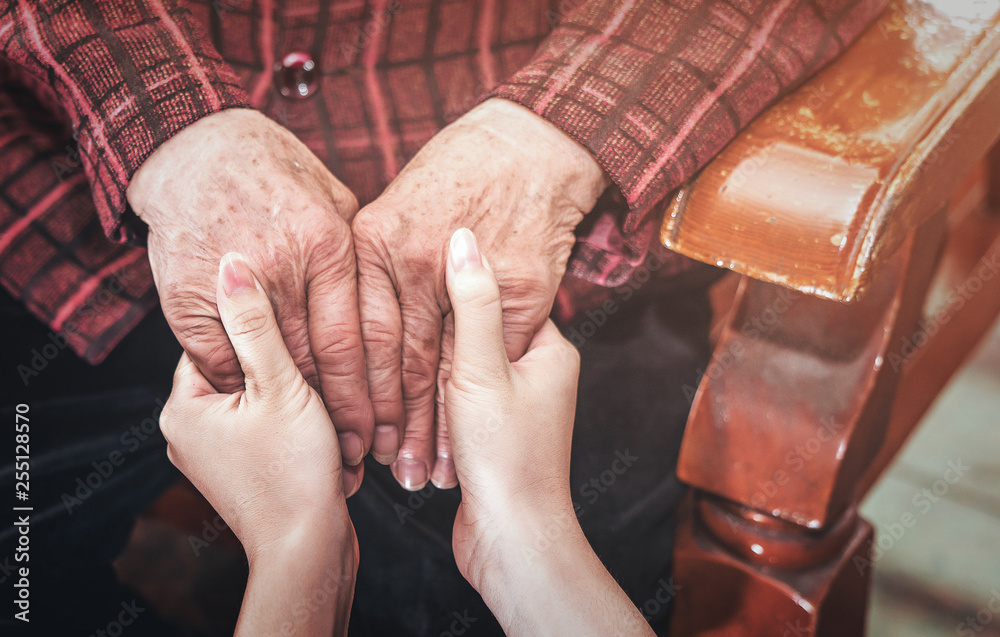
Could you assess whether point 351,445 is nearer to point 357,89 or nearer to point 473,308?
point 473,308

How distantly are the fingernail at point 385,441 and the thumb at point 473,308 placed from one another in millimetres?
97

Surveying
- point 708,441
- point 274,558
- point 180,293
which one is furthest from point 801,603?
point 180,293

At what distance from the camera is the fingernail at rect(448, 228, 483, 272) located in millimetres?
403

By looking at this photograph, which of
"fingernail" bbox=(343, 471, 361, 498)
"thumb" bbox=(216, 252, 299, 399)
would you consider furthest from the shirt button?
"fingernail" bbox=(343, 471, 361, 498)

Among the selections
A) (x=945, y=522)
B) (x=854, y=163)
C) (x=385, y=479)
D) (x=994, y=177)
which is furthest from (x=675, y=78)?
(x=945, y=522)

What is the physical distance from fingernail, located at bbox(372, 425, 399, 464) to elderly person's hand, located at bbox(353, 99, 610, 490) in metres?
0.01

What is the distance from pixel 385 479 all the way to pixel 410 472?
185mm

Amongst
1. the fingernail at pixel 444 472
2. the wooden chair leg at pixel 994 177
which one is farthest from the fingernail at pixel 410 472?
the wooden chair leg at pixel 994 177

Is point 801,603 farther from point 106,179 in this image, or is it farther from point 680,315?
point 106,179

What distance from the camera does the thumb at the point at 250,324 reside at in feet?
1.23

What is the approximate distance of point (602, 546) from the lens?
25.9 inches

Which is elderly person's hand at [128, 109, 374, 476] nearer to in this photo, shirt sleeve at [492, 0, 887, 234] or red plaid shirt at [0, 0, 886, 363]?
red plaid shirt at [0, 0, 886, 363]

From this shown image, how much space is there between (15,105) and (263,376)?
392mm

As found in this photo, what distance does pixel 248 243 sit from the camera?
419 millimetres
